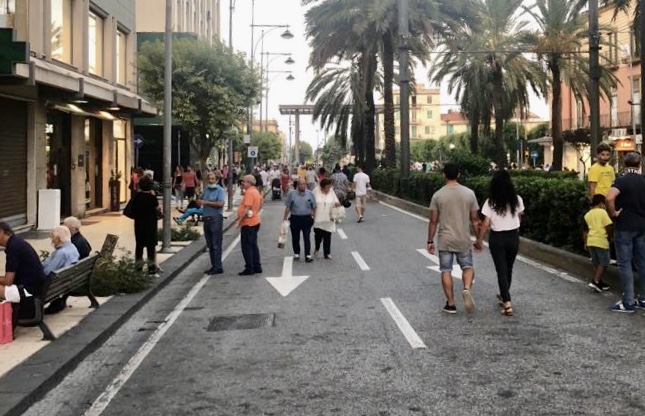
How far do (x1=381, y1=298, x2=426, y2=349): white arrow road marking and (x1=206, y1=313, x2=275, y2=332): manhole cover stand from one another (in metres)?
1.44

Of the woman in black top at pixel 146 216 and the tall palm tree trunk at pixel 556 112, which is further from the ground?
the tall palm tree trunk at pixel 556 112

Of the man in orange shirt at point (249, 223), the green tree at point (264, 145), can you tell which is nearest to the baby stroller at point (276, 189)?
the man in orange shirt at point (249, 223)

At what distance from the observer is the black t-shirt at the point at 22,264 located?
6.71m

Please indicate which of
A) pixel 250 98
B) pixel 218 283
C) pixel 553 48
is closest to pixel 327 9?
pixel 250 98

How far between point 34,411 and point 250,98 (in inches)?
909

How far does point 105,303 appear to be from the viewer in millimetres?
8664

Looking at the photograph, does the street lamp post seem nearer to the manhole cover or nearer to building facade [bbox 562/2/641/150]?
the manhole cover

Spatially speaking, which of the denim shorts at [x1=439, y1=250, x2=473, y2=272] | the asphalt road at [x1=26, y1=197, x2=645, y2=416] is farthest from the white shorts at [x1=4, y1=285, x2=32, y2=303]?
the denim shorts at [x1=439, y1=250, x2=473, y2=272]

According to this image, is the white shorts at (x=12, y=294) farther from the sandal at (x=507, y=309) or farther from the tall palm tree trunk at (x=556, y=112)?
the tall palm tree trunk at (x=556, y=112)

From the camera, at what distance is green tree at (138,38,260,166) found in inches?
1005

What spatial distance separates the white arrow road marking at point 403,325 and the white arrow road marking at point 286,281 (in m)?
1.63

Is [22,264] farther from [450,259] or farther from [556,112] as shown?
[556,112]

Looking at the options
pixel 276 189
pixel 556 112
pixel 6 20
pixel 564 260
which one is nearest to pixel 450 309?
pixel 564 260

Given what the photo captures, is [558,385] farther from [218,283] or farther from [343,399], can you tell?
[218,283]
